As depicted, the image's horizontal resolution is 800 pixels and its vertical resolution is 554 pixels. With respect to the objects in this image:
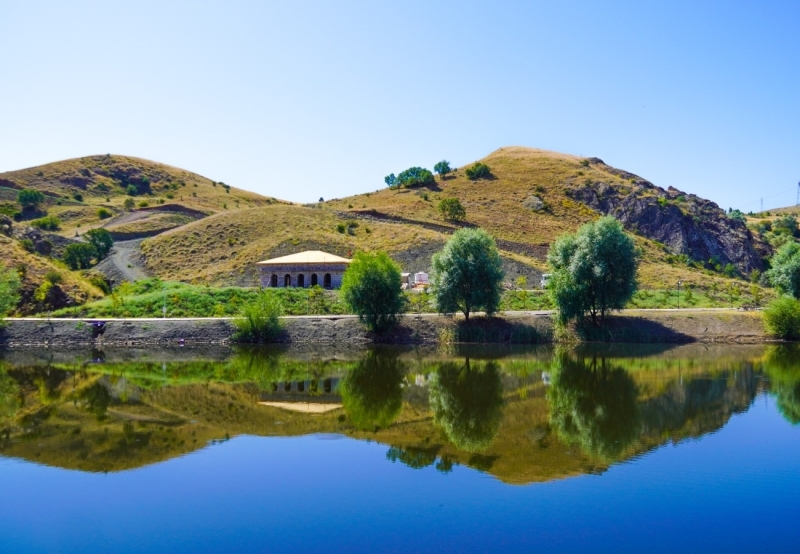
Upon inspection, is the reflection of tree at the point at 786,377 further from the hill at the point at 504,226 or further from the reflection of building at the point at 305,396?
the hill at the point at 504,226

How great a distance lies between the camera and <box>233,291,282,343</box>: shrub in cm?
4788

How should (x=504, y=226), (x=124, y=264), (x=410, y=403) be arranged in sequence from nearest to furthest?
(x=410, y=403)
(x=124, y=264)
(x=504, y=226)

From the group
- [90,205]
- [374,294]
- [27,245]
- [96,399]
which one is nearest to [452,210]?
[374,294]

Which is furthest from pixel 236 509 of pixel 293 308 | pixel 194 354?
pixel 293 308

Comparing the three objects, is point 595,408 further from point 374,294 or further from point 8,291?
point 8,291

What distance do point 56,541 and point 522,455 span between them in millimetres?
11537

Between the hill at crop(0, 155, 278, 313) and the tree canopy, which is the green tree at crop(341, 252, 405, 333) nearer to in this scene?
the hill at crop(0, 155, 278, 313)

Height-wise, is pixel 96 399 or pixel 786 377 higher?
pixel 786 377

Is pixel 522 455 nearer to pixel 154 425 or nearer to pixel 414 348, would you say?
pixel 154 425

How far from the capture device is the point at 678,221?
3871 inches

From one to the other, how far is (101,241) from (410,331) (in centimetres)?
5235

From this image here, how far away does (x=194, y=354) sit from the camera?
141 ft

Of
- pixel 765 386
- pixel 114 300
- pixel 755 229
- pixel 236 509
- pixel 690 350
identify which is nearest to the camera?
pixel 236 509

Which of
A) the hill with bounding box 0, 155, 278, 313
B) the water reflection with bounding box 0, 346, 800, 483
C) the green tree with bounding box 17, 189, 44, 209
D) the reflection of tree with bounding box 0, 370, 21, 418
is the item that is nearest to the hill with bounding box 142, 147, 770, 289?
the hill with bounding box 0, 155, 278, 313
